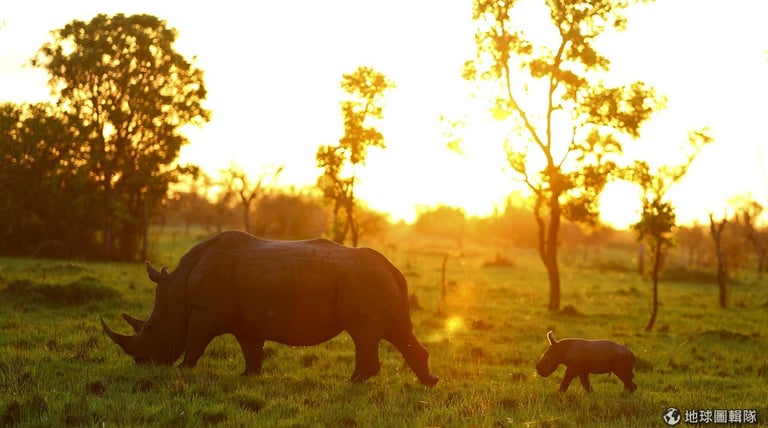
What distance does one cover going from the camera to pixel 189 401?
378 inches

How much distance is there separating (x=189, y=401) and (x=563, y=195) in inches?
888

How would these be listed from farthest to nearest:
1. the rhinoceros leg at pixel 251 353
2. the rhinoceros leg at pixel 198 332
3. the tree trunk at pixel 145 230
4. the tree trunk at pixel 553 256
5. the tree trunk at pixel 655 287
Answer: the tree trunk at pixel 145 230 → the tree trunk at pixel 553 256 → the tree trunk at pixel 655 287 → the rhinoceros leg at pixel 251 353 → the rhinoceros leg at pixel 198 332

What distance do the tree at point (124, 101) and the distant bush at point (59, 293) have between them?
19471mm

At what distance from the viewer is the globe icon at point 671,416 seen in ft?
32.1

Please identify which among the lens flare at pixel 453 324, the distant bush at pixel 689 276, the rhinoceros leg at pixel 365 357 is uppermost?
the distant bush at pixel 689 276

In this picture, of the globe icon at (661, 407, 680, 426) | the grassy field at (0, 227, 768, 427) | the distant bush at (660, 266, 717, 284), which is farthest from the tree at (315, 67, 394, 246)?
the distant bush at (660, 266, 717, 284)

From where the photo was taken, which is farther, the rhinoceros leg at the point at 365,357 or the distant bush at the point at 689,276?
the distant bush at the point at 689,276

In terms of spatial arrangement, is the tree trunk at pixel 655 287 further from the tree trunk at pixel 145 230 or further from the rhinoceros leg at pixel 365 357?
the tree trunk at pixel 145 230

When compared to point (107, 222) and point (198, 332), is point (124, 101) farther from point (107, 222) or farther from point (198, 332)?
point (198, 332)

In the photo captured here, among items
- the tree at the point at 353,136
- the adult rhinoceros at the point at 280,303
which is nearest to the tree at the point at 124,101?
the tree at the point at 353,136

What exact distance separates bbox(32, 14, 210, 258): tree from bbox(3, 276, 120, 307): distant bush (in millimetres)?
19471

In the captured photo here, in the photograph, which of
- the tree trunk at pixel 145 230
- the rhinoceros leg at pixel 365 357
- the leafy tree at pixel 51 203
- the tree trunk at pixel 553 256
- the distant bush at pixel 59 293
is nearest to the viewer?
the rhinoceros leg at pixel 365 357

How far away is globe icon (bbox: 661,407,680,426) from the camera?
385 inches

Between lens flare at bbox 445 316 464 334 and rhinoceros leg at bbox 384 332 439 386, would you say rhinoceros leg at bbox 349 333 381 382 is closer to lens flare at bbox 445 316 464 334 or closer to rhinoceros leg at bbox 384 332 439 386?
rhinoceros leg at bbox 384 332 439 386
